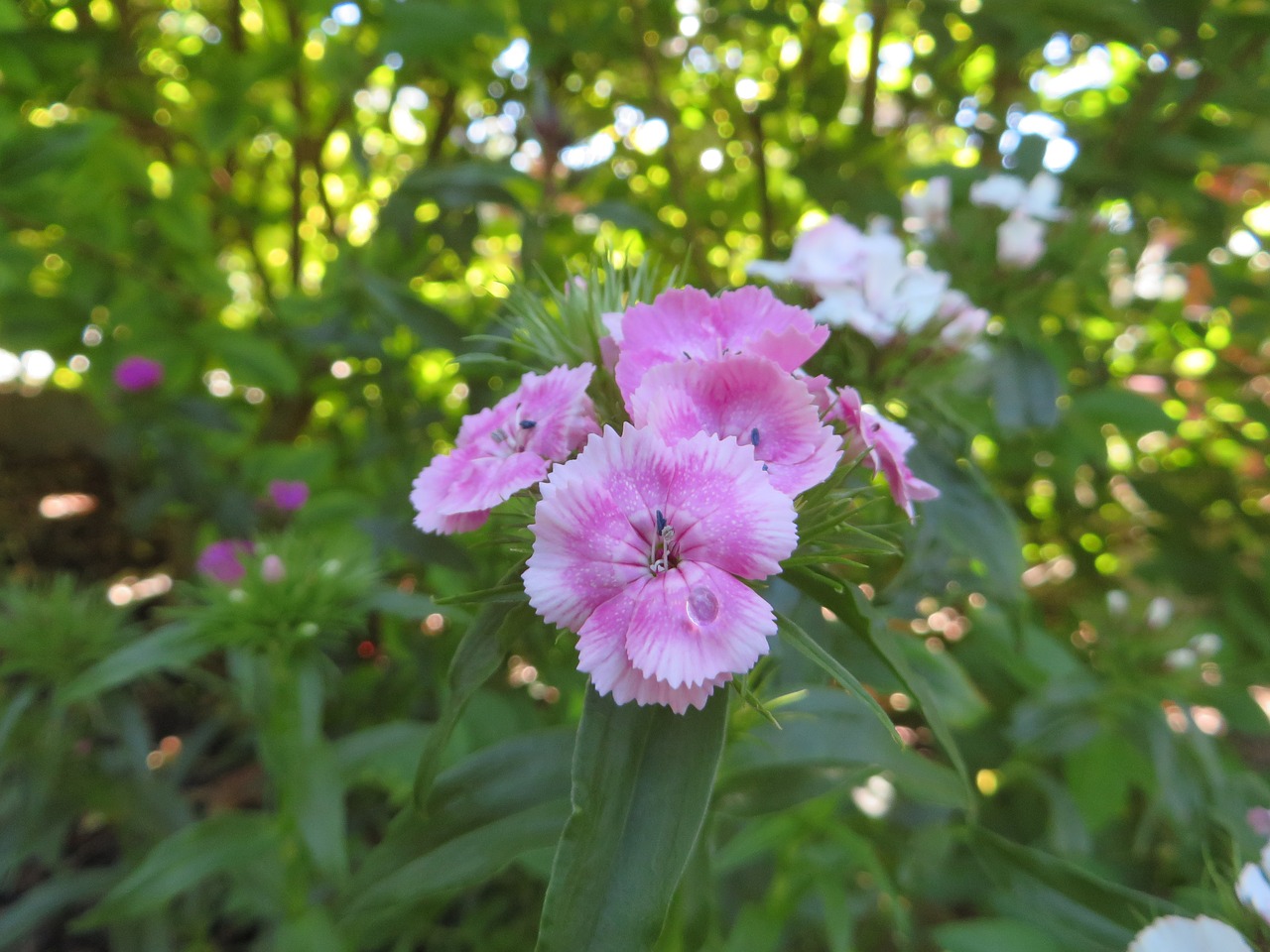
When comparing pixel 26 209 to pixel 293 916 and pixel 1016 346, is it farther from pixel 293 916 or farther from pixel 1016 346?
pixel 1016 346

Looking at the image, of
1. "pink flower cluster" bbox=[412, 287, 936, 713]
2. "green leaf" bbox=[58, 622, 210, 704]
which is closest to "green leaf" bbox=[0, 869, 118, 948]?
"green leaf" bbox=[58, 622, 210, 704]

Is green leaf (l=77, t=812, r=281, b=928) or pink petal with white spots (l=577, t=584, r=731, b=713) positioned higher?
pink petal with white spots (l=577, t=584, r=731, b=713)

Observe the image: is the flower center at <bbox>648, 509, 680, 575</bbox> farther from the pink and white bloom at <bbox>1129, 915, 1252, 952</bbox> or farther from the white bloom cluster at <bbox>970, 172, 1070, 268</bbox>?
the white bloom cluster at <bbox>970, 172, 1070, 268</bbox>

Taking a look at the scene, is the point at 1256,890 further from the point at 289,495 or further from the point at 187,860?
the point at 289,495

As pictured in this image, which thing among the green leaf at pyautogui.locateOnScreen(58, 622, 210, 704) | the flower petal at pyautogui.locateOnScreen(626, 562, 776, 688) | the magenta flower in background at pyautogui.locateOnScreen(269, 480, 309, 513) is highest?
the flower petal at pyautogui.locateOnScreen(626, 562, 776, 688)

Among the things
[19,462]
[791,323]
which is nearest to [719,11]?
[791,323]

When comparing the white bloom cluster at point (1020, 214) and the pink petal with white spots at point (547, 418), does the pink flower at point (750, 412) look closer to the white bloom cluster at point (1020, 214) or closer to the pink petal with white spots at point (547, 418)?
the pink petal with white spots at point (547, 418)

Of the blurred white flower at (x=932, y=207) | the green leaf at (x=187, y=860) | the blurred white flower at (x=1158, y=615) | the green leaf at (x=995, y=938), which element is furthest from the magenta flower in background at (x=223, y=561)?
the blurred white flower at (x=1158, y=615)
